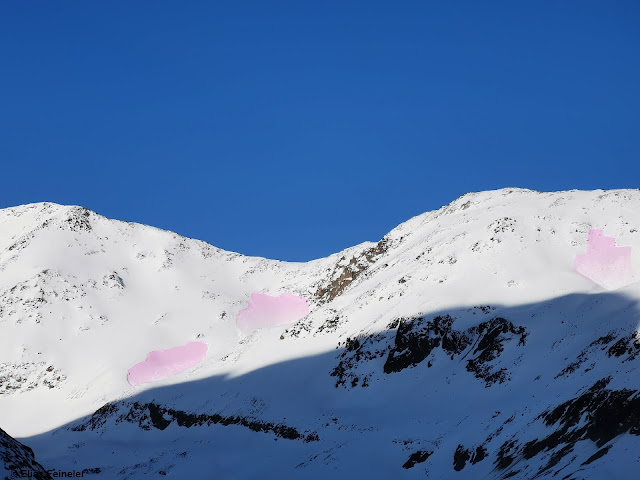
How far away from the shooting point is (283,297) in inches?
4734

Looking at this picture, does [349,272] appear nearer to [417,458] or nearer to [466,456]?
[417,458]

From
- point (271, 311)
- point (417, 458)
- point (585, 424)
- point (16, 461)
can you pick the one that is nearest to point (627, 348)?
point (585, 424)

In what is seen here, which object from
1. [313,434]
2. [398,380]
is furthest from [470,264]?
[313,434]

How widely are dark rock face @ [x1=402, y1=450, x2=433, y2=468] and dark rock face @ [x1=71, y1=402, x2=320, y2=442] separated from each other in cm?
1119

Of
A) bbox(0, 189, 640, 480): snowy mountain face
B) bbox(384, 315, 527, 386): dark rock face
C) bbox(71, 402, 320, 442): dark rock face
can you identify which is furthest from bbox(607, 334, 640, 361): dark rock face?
bbox(71, 402, 320, 442): dark rock face

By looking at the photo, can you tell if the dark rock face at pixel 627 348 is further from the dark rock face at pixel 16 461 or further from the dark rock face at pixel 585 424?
the dark rock face at pixel 16 461

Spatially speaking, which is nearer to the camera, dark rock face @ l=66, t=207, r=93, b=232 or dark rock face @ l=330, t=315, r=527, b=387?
dark rock face @ l=330, t=315, r=527, b=387

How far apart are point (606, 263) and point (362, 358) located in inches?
1019

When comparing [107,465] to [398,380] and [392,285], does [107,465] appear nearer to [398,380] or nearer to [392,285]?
[398,380]

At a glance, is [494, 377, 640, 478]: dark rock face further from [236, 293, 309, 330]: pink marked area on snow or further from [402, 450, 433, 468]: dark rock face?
[236, 293, 309, 330]: pink marked area on snow

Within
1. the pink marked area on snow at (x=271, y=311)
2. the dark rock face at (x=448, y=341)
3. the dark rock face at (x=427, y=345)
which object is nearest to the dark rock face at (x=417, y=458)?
the dark rock face at (x=427, y=345)

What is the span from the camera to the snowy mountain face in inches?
1983

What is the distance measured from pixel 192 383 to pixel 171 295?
41.6 metres

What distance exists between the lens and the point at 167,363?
103562 mm
